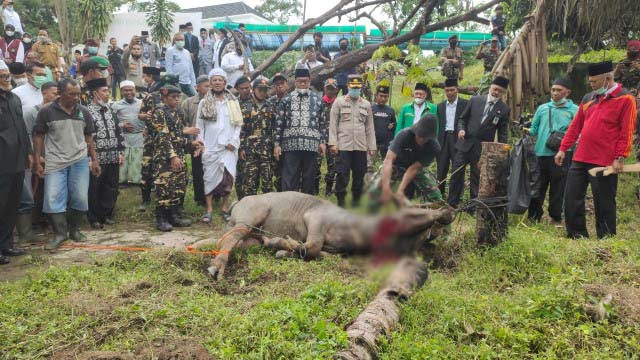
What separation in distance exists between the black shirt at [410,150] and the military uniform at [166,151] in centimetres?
480

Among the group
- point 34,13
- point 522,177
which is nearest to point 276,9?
point 34,13

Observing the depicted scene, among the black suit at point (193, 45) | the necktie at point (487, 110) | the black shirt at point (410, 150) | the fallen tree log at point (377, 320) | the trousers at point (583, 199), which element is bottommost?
the fallen tree log at point (377, 320)

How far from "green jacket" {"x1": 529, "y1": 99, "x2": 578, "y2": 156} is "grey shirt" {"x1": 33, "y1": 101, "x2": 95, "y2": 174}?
242 inches

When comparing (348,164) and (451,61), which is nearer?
(348,164)

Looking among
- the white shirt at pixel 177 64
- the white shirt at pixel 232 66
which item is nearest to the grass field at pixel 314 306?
the white shirt at pixel 232 66

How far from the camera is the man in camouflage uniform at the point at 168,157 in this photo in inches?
271

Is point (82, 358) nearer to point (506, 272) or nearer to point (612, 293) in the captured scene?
point (506, 272)

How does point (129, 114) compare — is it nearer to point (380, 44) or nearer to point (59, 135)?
point (59, 135)

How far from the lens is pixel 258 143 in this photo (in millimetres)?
7410

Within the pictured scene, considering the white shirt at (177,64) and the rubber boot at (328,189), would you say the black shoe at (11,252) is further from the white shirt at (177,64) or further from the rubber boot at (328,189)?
the white shirt at (177,64)

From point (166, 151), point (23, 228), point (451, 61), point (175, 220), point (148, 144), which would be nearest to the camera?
point (23, 228)

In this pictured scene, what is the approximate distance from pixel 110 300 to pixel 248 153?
3.55 meters

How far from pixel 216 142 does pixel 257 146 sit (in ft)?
1.98

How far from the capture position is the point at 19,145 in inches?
225
